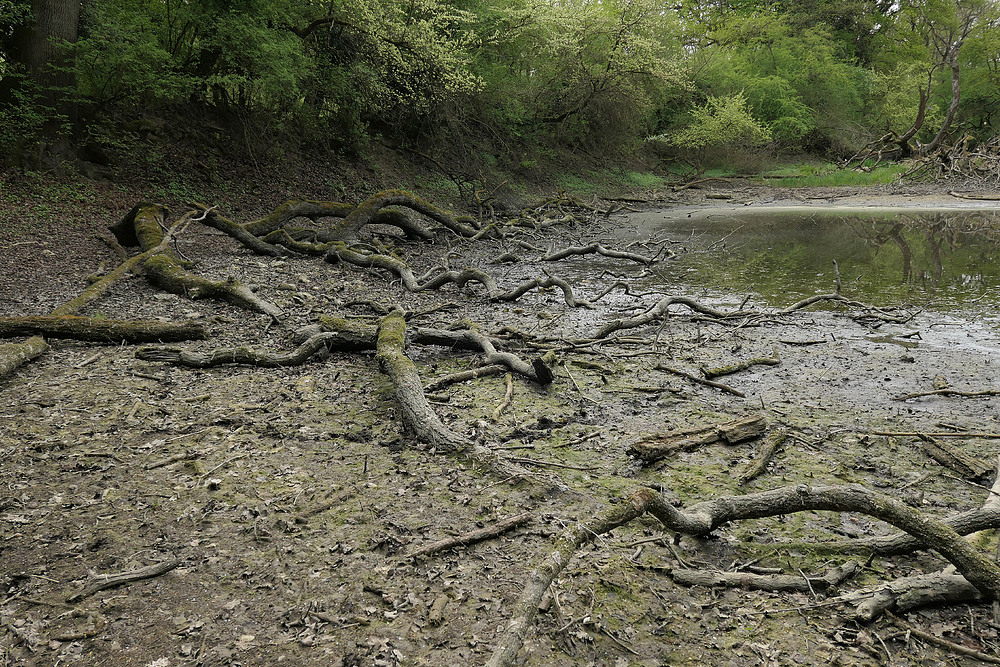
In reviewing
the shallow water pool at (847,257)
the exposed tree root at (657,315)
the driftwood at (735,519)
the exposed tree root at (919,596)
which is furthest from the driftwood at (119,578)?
the shallow water pool at (847,257)

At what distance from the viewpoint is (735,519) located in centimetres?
316

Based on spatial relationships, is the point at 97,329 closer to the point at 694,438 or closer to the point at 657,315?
the point at 694,438

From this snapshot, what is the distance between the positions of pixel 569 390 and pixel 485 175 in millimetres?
19264

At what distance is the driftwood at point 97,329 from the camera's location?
5992 millimetres

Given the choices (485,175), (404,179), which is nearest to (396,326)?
(404,179)

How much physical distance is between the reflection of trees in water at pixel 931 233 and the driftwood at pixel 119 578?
12684mm

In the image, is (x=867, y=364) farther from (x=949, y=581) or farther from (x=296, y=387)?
(x=296, y=387)

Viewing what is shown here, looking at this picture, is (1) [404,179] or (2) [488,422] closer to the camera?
(2) [488,422]

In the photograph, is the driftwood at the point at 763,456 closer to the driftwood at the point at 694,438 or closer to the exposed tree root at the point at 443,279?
the driftwood at the point at 694,438

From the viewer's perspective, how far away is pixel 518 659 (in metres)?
2.40

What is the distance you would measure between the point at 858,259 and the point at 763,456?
1205cm

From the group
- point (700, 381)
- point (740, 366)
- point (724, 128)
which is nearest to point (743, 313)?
point (740, 366)

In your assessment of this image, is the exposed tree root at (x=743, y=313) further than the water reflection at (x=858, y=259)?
No

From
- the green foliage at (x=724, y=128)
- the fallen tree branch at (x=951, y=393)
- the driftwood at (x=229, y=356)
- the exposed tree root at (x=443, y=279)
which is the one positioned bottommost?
the exposed tree root at (x=443, y=279)
